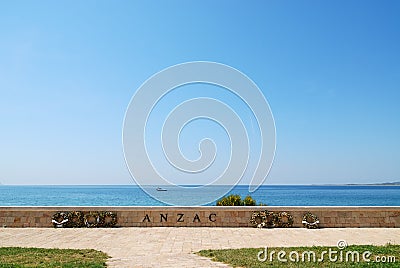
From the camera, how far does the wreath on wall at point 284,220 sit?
14312mm

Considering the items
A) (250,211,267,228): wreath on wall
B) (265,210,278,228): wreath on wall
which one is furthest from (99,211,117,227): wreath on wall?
(265,210,278,228): wreath on wall

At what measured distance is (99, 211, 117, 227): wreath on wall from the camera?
14172mm

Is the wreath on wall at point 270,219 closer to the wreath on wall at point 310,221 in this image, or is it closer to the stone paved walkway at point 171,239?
the stone paved walkway at point 171,239

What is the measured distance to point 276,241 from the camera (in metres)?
11.0

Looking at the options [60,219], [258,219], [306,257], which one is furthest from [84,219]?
[306,257]

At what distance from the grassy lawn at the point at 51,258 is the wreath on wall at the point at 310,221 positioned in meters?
8.04

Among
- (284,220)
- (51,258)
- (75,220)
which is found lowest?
(75,220)

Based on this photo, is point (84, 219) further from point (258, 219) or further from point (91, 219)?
point (258, 219)

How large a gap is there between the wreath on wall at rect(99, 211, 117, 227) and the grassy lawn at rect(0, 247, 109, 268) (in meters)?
5.10

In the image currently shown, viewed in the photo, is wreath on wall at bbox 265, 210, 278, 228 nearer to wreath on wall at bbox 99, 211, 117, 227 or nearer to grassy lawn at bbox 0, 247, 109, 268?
wreath on wall at bbox 99, 211, 117, 227

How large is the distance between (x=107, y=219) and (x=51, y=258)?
6.31m

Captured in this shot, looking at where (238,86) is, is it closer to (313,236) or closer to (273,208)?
(273,208)

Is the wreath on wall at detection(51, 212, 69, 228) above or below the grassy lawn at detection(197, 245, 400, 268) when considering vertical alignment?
below

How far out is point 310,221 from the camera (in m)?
14.2
